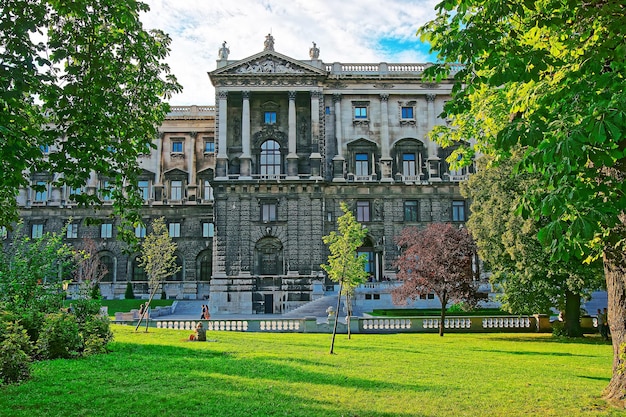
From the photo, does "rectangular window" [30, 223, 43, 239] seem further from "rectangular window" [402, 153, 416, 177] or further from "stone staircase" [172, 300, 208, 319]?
"rectangular window" [402, 153, 416, 177]

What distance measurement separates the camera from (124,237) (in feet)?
37.6

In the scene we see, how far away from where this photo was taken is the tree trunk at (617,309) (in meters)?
12.4

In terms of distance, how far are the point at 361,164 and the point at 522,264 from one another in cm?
2728

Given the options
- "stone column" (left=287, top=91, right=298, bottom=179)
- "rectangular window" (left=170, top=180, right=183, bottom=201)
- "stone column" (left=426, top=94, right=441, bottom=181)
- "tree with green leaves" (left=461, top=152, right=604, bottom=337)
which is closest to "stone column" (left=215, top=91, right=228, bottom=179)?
"stone column" (left=287, top=91, right=298, bottom=179)

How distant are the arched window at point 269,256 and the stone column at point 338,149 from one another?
775cm

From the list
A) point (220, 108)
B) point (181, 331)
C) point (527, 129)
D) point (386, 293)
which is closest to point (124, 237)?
point (527, 129)

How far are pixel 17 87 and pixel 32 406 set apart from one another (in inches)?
246

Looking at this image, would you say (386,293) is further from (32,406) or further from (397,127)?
(32,406)

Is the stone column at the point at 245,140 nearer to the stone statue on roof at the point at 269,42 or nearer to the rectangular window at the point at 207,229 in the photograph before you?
the stone statue on roof at the point at 269,42

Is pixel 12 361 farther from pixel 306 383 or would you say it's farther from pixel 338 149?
pixel 338 149

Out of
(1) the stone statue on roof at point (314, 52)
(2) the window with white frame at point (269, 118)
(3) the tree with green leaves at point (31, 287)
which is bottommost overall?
(3) the tree with green leaves at point (31, 287)

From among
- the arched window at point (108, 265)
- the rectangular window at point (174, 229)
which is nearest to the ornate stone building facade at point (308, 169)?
the rectangular window at point (174, 229)

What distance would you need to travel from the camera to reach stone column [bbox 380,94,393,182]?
5516cm

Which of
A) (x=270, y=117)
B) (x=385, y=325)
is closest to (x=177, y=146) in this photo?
(x=270, y=117)
